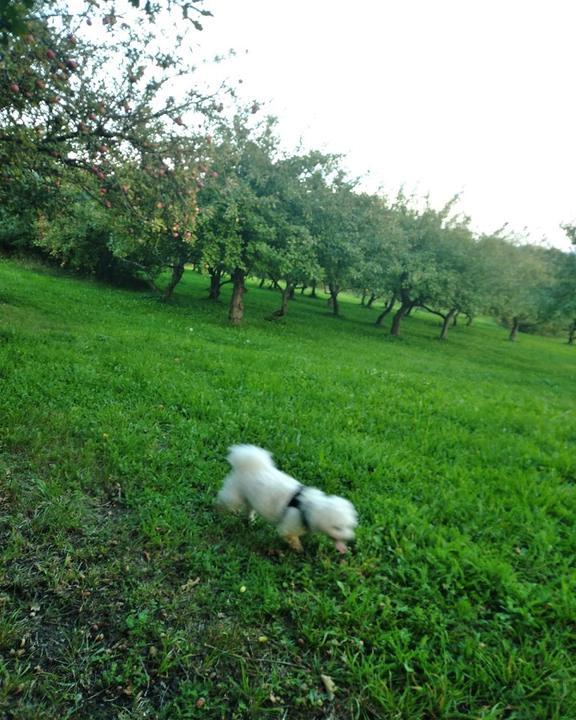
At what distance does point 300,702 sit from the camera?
243cm

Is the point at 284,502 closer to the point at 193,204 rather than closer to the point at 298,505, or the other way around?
the point at 298,505

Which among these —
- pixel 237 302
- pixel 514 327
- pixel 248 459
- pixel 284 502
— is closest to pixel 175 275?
pixel 237 302

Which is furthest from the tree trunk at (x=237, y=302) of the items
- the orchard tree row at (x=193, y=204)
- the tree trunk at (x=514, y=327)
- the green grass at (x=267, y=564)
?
the tree trunk at (x=514, y=327)

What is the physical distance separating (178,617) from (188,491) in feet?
5.05

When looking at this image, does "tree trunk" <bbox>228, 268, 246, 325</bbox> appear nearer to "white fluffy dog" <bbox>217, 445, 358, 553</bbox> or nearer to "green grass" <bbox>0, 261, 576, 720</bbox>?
"green grass" <bbox>0, 261, 576, 720</bbox>

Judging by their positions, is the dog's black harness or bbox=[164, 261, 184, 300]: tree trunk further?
bbox=[164, 261, 184, 300]: tree trunk

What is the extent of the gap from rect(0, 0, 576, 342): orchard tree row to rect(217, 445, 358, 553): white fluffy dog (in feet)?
11.0

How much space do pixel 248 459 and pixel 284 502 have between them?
0.52m

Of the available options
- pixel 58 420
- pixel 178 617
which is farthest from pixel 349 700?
pixel 58 420

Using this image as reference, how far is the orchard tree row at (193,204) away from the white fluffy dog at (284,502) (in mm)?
3348

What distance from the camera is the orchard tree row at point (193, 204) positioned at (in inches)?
230

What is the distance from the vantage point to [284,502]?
11.3ft

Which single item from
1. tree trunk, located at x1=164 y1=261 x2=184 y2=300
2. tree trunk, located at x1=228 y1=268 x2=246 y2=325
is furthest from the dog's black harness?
tree trunk, located at x1=164 y1=261 x2=184 y2=300

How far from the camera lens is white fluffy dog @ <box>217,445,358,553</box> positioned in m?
3.34
